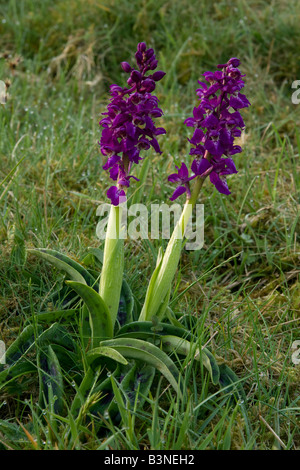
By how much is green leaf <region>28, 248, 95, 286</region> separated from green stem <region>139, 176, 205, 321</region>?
293 millimetres

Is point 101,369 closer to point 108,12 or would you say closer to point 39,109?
point 39,109

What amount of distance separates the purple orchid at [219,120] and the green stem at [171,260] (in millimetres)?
91

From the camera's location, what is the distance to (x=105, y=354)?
2.00m

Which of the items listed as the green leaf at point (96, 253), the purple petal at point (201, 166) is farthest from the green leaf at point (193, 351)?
the purple petal at point (201, 166)

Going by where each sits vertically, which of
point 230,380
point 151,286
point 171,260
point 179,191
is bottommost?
point 230,380

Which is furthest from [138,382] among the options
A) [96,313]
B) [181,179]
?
[181,179]

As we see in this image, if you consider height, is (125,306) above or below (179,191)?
below

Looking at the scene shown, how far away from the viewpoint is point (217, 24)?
4.68 metres

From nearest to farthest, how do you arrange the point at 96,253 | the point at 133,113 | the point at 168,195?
1. the point at 133,113
2. the point at 96,253
3. the point at 168,195

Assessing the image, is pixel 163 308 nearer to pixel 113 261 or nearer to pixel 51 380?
pixel 113 261

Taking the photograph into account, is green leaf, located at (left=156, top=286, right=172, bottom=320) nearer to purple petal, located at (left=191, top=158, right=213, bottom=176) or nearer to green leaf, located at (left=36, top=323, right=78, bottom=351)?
green leaf, located at (left=36, top=323, right=78, bottom=351)

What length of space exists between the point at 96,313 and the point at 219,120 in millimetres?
857

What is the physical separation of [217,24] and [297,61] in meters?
0.76

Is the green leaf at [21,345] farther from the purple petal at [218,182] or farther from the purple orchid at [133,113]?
the purple petal at [218,182]
